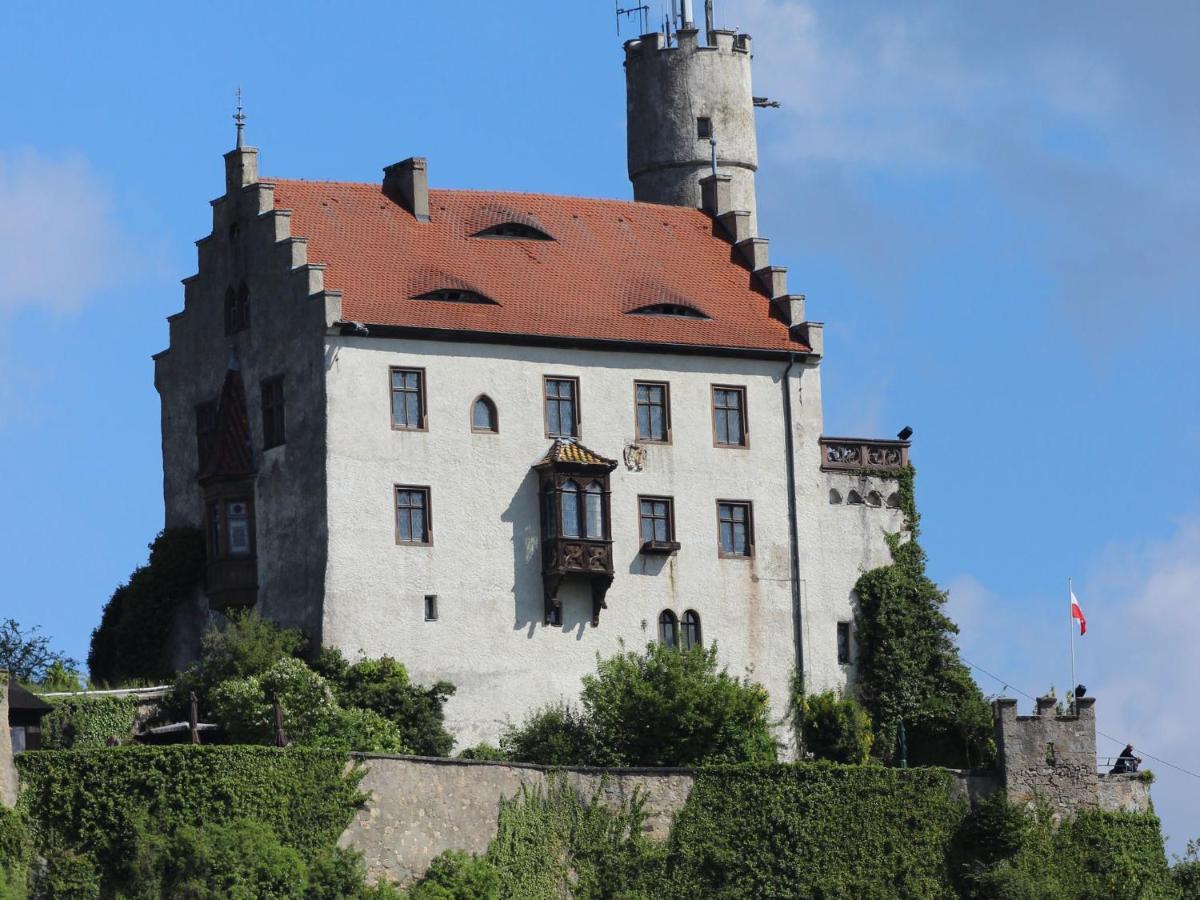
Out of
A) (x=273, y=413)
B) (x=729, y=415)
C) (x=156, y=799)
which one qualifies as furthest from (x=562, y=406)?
(x=156, y=799)

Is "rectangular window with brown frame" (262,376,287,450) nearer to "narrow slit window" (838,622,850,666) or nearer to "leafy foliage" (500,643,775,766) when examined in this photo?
"leafy foliage" (500,643,775,766)

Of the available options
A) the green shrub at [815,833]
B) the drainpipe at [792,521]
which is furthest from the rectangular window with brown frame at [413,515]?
the drainpipe at [792,521]

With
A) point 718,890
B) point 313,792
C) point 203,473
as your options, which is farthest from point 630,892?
point 203,473

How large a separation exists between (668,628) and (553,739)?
536 cm

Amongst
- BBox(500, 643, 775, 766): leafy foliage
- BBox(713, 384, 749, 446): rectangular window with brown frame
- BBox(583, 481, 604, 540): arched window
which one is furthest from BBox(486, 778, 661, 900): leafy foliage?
BBox(713, 384, 749, 446): rectangular window with brown frame

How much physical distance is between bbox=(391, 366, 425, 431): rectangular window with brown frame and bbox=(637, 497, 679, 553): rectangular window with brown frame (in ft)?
18.1

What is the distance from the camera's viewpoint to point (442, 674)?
78000 millimetres

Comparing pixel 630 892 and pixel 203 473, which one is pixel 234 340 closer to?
pixel 203 473

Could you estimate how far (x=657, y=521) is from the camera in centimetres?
8144

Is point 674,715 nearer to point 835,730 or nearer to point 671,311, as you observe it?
point 835,730

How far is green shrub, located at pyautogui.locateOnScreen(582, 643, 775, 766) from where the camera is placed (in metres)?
77.1

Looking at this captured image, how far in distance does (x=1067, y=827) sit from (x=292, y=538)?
58.1ft

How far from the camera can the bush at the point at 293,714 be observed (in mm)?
74250

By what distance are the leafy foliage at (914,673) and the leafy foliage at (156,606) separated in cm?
1508
